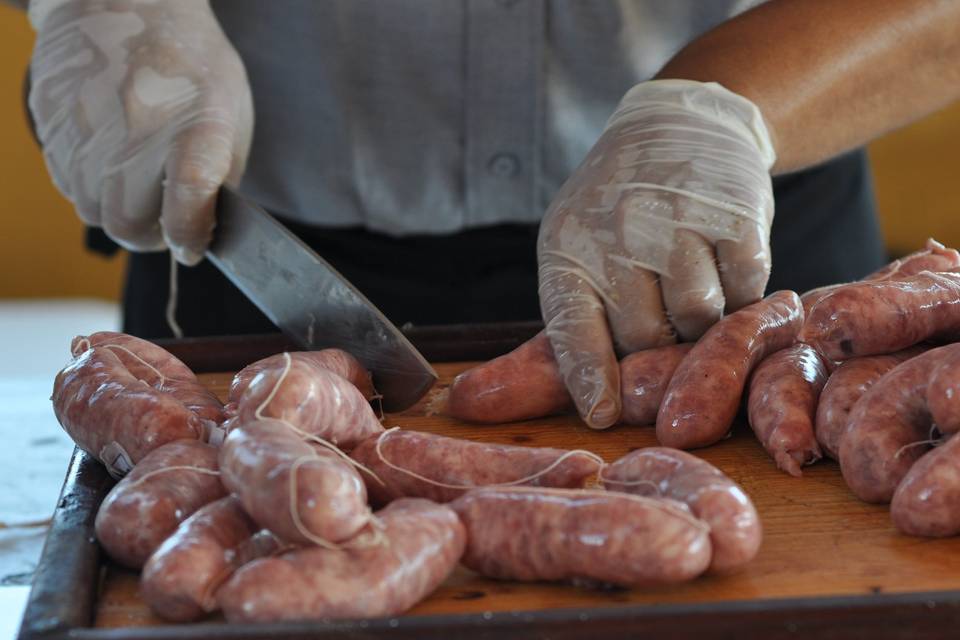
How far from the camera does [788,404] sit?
1822 mm

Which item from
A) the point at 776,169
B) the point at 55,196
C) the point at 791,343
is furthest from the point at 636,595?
the point at 55,196

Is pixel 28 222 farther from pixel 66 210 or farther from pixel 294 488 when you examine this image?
pixel 294 488

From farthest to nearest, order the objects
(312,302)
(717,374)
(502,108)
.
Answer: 1. (502,108)
2. (312,302)
3. (717,374)

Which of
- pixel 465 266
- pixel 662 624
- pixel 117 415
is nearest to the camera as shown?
pixel 662 624

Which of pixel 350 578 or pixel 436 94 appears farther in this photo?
pixel 436 94

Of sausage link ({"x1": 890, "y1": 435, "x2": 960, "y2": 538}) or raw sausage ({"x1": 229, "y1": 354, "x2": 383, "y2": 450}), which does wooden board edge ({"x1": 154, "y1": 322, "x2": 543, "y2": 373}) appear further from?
sausage link ({"x1": 890, "y1": 435, "x2": 960, "y2": 538})

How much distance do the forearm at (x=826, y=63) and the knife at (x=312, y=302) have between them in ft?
2.55

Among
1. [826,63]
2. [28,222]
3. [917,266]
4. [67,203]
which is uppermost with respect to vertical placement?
[826,63]

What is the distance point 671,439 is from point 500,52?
1165 mm

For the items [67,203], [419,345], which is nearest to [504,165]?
[419,345]

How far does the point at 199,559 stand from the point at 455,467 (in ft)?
1.30

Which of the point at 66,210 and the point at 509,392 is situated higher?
the point at 509,392

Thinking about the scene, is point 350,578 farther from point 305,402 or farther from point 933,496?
point 933,496

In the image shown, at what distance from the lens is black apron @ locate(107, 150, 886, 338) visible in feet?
9.29
